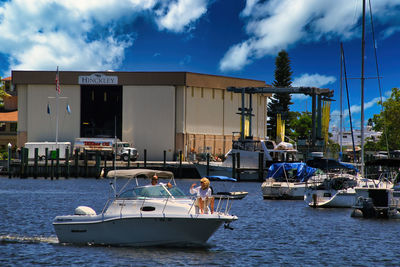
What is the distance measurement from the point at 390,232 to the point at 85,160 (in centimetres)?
6001

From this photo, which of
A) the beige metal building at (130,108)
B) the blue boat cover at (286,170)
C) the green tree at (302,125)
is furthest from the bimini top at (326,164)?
the green tree at (302,125)

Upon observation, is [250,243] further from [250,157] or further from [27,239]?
[250,157]

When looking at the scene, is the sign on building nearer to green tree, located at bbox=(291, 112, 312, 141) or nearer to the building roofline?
the building roofline

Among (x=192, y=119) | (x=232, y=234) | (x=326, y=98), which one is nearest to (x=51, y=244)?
(x=232, y=234)

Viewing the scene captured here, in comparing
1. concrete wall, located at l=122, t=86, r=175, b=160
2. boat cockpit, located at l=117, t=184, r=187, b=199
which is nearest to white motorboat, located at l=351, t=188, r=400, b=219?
boat cockpit, located at l=117, t=184, r=187, b=199

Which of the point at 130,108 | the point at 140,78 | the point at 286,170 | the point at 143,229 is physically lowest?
the point at 143,229

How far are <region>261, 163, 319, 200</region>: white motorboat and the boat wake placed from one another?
23.9m

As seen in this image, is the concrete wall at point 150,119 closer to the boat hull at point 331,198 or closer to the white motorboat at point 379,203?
the boat hull at point 331,198

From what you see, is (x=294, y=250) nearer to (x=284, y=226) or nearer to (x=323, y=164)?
(x=284, y=226)

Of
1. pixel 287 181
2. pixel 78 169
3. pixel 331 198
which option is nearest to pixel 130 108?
pixel 78 169

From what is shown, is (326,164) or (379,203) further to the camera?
(326,164)

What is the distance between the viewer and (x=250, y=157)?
81062mm

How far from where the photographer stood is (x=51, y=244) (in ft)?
92.1

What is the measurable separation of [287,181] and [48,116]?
199 feet
